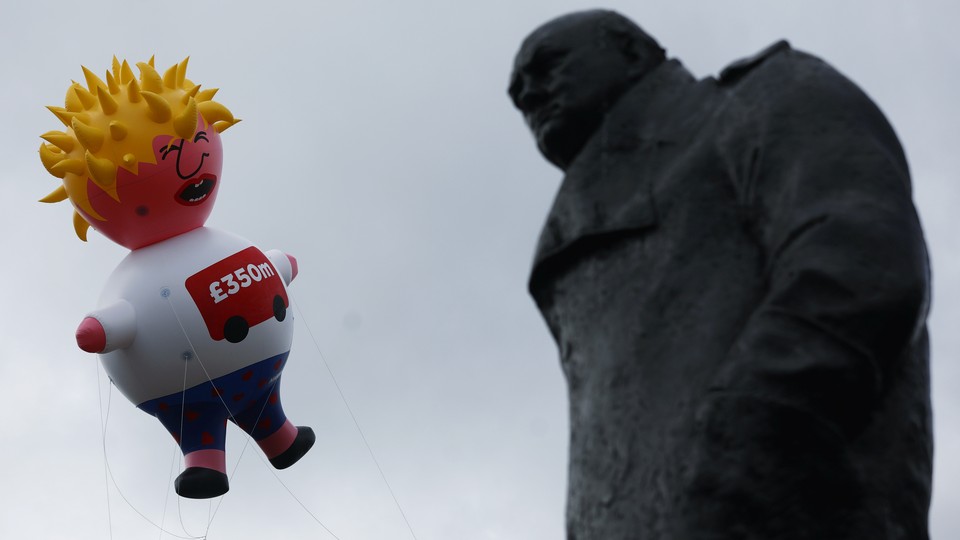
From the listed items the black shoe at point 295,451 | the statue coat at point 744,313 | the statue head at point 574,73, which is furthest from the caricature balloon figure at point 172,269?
the statue coat at point 744,313

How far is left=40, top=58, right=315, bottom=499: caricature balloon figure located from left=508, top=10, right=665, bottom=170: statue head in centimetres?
1000

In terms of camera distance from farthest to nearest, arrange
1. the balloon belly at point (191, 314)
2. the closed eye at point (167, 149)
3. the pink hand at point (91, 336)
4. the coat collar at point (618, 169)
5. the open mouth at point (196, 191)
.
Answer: the open mouth at point (196, 191), the closed eye at point (167, 149), the balloon belly at point (191, 314), the pink hand at point (91, 336), the coat collar at point (618, 169)

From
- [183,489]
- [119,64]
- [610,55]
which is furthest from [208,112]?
[610,55]

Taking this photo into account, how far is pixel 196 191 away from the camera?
13.2 metres

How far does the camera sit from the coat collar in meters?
2.62

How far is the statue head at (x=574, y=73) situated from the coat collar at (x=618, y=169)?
1.2 inches

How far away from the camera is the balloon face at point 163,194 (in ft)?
41.9

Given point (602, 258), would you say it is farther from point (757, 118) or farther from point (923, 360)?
point (923, 360)

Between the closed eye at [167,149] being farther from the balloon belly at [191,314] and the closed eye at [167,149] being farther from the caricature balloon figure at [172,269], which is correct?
the balloon belly at [191,314]

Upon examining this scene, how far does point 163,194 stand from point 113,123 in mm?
861

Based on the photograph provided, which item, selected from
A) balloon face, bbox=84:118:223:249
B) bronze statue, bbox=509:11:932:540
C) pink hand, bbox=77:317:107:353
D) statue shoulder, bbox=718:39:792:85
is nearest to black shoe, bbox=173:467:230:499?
pink hand, bbox=77:317:107:353

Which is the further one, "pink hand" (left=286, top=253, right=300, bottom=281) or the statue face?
"pink hand" (left=286, top=253, right=300, bottom=281)

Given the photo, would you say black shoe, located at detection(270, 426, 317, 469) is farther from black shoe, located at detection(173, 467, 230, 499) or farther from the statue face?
the statue face

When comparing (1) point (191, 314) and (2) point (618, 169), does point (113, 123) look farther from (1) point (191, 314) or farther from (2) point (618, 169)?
(2) point (618, 169)
